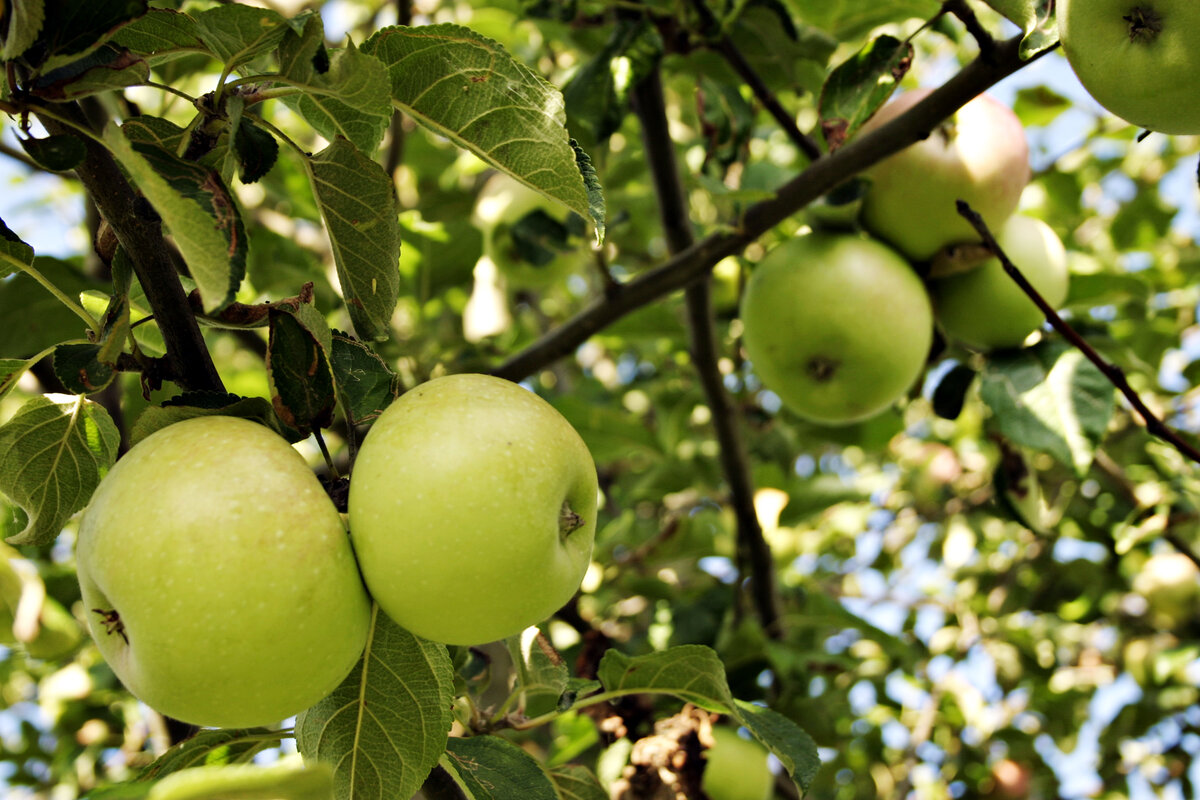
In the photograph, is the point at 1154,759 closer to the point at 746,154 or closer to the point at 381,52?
the point at 746,154

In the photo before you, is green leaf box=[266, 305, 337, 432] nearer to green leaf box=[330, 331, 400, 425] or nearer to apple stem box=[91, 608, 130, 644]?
green leaf box=[330, 331, 400, 425]

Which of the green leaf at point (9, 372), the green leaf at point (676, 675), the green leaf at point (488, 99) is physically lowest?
the green leaf at point (676, 675)

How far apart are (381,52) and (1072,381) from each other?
1364mm

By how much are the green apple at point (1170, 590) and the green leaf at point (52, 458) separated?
11.6ft

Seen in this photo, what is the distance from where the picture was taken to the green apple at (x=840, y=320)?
171 centimetres

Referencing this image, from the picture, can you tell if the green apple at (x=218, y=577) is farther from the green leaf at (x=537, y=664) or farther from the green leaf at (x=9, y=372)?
the green leaf at (x=537, y=664)

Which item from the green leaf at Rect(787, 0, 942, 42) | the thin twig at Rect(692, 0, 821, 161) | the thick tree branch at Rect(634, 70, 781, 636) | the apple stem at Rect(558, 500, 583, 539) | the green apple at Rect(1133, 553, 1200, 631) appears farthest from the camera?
the green apple at Rect(1133, 553, 1200, 631)

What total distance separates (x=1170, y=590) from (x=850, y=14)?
2.53 m

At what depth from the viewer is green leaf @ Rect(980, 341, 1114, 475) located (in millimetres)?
1638

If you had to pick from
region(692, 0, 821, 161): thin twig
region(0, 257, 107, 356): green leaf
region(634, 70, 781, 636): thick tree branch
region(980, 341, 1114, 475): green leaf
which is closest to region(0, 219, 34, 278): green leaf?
region(0, 257, 107, 356): green leaf

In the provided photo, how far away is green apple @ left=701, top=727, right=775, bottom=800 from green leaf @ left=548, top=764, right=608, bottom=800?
2.33ft

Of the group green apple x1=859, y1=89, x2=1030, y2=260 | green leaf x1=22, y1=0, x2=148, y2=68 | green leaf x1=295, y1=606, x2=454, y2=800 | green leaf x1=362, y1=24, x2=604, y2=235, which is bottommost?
green apple x1=859, y1=89, x2=1030, y2=260

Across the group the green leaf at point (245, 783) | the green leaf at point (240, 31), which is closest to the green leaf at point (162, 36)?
the green leaf at point (240, 31)

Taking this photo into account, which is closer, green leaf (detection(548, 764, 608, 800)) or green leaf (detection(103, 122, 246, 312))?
green leaf (detection(103, 122, 246, 312))
